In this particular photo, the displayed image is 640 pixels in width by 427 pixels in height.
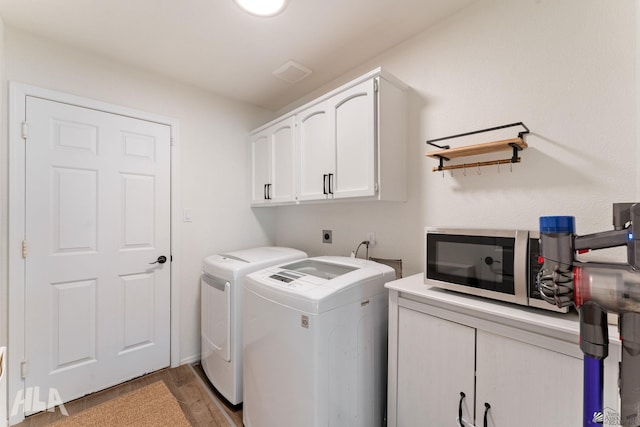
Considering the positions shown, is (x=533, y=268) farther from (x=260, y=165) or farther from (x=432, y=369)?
(x=260, y=165)

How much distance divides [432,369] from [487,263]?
535mm

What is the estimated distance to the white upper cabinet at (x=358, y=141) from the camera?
1.66 meters

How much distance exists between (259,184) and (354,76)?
51.1 inches

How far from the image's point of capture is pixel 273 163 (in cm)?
248

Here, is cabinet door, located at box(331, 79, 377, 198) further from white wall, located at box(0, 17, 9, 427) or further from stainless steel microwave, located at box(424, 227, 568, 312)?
white wall, located at box(0, 17, 9, 427)

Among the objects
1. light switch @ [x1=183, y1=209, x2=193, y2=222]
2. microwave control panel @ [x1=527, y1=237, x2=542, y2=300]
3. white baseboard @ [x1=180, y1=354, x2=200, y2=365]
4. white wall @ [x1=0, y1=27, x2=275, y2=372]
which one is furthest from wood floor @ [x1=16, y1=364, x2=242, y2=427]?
microwave control panel @ [x1=527, y1=237, x2=542, y2=300]

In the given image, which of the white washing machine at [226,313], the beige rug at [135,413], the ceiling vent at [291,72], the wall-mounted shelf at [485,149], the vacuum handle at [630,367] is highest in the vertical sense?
the ceiling vent at [291,72]

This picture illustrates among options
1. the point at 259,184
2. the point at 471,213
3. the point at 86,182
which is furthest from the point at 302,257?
the point at 86,182

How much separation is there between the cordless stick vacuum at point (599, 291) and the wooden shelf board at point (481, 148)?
890 millimetres

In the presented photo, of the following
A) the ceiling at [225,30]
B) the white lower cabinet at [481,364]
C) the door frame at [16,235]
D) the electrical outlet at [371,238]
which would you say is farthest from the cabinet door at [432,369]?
the door frame at [16,235]

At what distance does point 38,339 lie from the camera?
1.82 meters

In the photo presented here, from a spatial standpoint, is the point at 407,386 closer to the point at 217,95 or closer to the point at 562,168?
the point at 562,168

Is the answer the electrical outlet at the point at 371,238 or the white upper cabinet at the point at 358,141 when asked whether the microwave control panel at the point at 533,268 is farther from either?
the electrical outlet at the point at 371,238

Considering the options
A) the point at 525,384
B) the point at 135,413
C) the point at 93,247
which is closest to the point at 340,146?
the point at 525,384
